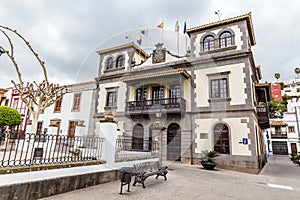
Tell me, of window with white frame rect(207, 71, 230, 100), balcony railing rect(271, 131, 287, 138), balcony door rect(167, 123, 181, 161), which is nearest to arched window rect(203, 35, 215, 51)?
window with white frame rect(207, 71, 230, 100)

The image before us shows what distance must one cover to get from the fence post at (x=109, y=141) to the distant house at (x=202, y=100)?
12.4ft

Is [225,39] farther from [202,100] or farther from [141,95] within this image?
[141,95]

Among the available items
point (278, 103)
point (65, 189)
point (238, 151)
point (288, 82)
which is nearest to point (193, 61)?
point (238, 151)

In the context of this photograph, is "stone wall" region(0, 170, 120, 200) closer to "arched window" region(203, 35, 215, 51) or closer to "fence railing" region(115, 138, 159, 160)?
"fence railing" region(115, 138, 159, 160)

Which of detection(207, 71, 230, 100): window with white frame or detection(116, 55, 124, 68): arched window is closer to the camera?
detection(207, 71, 230, 100): window with white frame

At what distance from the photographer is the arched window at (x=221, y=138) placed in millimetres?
11867

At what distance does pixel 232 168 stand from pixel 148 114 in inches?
277

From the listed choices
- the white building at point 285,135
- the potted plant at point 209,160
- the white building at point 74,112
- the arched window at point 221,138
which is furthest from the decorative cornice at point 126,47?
the white building at point 285,135

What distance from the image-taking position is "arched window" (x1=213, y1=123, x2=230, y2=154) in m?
11.9

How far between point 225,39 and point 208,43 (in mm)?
1248

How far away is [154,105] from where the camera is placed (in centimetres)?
1438

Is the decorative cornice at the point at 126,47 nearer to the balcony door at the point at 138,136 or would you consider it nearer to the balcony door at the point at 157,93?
the balcony door at the point at 157,93

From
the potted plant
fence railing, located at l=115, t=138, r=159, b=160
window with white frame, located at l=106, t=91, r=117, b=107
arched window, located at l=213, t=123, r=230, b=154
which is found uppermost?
window with white frame, located at l=106, t=91, r=117, b=107

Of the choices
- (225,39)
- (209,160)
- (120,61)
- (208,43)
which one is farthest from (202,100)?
(120,61)
